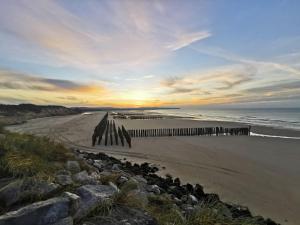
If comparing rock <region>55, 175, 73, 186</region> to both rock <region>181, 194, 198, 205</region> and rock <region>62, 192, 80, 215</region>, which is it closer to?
rock <region>62, 192, 80, 215</region>

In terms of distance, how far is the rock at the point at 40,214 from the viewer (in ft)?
10.1

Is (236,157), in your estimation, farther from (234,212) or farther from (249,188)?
(234,212)

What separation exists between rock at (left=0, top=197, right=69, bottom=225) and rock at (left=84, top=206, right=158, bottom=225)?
39cm

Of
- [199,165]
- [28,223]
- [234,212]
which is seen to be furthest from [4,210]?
[199,165]

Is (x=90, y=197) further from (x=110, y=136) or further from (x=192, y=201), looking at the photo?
(x=110, y=136)

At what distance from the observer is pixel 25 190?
12.9ft

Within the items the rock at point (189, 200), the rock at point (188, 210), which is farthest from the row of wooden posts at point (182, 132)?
the rock at point (188, 210)

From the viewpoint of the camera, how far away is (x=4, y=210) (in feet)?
12.0

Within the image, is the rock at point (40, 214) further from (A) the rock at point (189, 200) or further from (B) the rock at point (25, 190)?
(A) the rock at point (189, 200)

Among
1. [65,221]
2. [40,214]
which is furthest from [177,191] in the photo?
[40,214]

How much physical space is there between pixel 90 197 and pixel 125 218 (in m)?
0.65

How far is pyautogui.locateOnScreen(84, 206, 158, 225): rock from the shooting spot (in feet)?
11.5

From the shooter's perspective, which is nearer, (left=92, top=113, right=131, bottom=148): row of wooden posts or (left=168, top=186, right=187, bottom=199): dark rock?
(left=168, top=186, right=187, bottom=199): dark rock

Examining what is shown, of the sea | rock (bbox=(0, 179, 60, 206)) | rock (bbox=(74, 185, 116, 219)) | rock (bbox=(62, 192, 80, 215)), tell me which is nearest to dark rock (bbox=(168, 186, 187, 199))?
rock (bbox=(74, 185, 116, 219))
